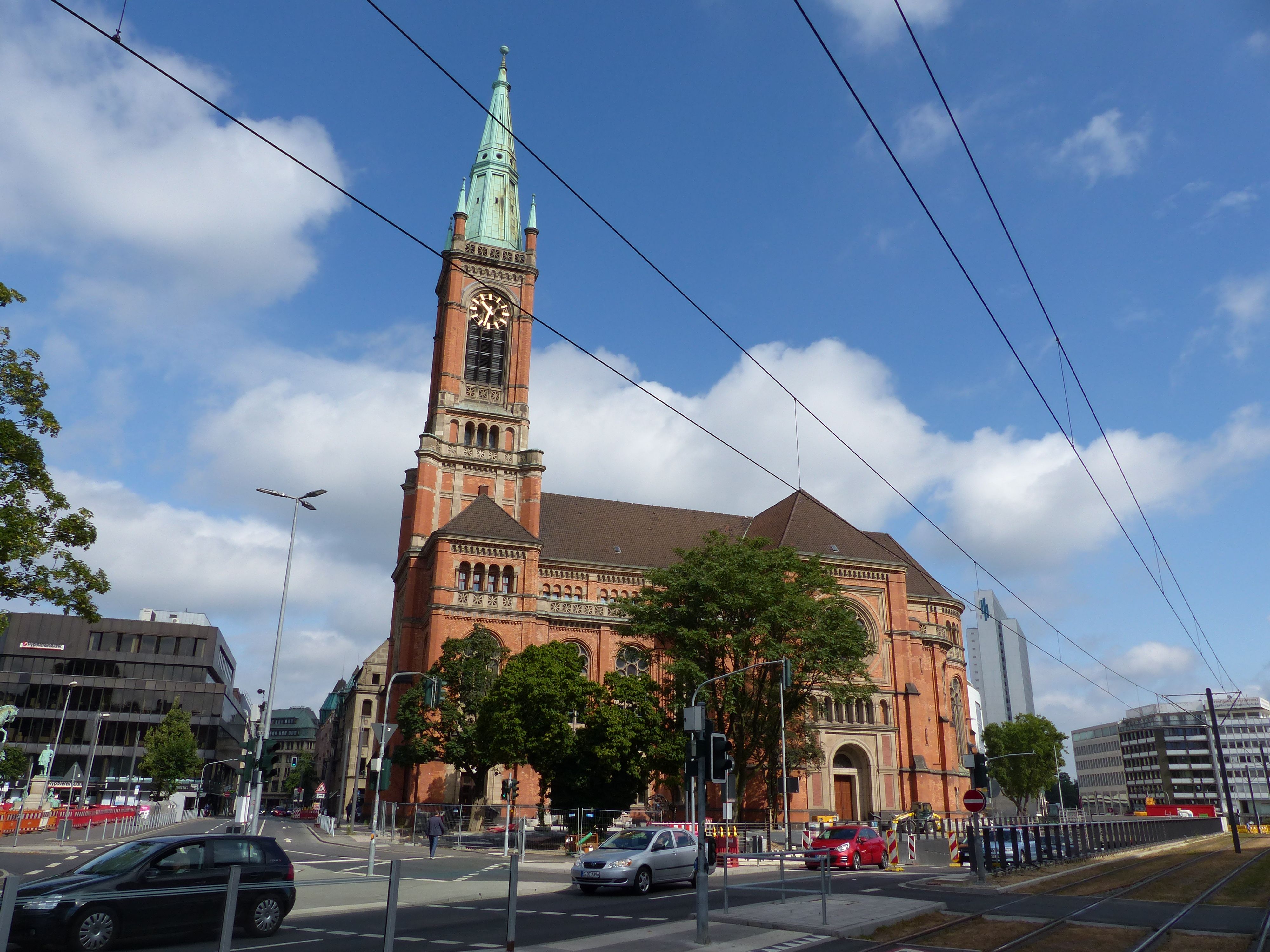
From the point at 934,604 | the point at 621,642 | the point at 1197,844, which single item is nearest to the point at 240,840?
the point at 621,642

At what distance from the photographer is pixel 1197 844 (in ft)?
150

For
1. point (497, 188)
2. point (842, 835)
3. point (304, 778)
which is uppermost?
point (497, 188)

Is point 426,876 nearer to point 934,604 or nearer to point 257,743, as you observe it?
point 257,743

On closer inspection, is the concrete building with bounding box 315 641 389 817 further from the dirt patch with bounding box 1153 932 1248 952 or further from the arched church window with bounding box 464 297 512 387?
the dirt patch with bounding box 1153 932 1248 952

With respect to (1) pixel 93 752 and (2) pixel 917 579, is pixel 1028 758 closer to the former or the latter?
(2) pixel 917 579

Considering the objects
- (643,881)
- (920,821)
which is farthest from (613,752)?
(920,821)

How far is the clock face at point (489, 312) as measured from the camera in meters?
60.5

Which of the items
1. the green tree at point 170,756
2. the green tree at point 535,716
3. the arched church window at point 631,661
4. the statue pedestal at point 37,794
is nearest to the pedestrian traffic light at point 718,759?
the green tree at point 535,716

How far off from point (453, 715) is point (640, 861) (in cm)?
2431

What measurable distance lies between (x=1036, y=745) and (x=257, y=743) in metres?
77.9

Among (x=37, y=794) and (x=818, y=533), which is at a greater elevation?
(x=818, y=533)

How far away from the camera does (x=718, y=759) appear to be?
46.6 feet

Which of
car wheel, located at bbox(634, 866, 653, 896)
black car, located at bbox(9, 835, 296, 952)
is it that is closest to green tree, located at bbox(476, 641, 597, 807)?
car wheel, located at bbox(634, 866, 653, 896)

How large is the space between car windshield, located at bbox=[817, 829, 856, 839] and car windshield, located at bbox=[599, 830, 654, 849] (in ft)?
35.5
